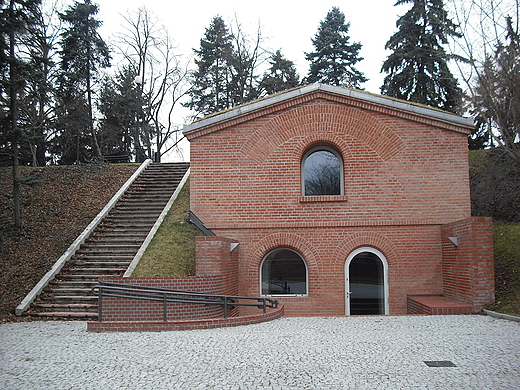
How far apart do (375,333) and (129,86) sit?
35114mm

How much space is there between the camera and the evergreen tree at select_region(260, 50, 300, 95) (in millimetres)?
36625

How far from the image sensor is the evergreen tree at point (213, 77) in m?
37.8

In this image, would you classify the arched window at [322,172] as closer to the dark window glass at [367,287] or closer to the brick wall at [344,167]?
the brick wall at [344,167]

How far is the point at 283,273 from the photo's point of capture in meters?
13.6

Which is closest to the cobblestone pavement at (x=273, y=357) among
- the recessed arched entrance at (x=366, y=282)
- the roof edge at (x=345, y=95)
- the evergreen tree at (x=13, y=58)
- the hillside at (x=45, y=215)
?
the recessed arched entrance at (x=366, y=282)

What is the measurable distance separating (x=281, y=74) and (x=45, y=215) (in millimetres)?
25258

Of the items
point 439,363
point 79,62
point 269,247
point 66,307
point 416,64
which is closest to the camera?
point 439,363

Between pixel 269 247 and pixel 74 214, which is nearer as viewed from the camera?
pixel 269 247

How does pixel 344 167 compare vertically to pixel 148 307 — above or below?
above

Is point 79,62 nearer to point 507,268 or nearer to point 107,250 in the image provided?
point 107,250

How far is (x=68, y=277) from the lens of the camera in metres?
13.4

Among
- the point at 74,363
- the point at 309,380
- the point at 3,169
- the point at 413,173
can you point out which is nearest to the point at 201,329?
the point at 74,363

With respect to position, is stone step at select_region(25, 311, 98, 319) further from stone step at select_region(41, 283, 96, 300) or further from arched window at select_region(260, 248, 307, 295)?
arched window at select_region(260, 248, 307, 295)

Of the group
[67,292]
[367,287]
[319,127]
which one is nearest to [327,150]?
[319,127]
